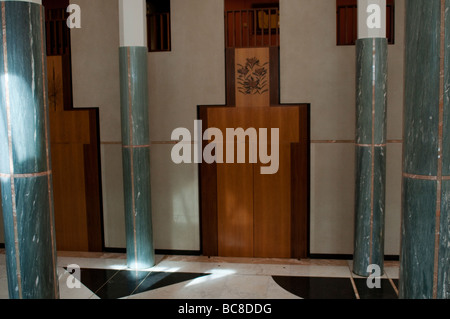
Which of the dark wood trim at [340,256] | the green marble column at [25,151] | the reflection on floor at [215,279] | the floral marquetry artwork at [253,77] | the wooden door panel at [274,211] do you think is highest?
the floral marquetry artwork at [253,77]

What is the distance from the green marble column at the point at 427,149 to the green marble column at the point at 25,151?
2547 mm

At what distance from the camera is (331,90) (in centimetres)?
599

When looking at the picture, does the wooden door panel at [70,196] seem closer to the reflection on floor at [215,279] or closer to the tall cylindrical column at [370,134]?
the reflection on floor at [215,279]

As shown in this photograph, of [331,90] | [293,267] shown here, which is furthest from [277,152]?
[293,267]

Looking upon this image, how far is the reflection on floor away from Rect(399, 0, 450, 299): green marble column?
2323mm

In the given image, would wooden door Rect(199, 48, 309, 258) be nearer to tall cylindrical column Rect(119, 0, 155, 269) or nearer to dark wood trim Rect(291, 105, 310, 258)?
dark wood trim Rect(291, 105, 310, 258)

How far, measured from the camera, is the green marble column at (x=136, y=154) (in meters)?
5.60

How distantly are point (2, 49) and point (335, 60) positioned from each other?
168 inches

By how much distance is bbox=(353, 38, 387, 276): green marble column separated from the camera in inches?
206

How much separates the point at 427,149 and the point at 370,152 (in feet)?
8.90

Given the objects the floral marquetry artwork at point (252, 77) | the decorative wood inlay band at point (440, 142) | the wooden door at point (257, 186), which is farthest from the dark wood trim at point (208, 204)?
the decorative wood inlay band at point (440, 142)

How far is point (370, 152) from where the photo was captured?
17.4 ft
